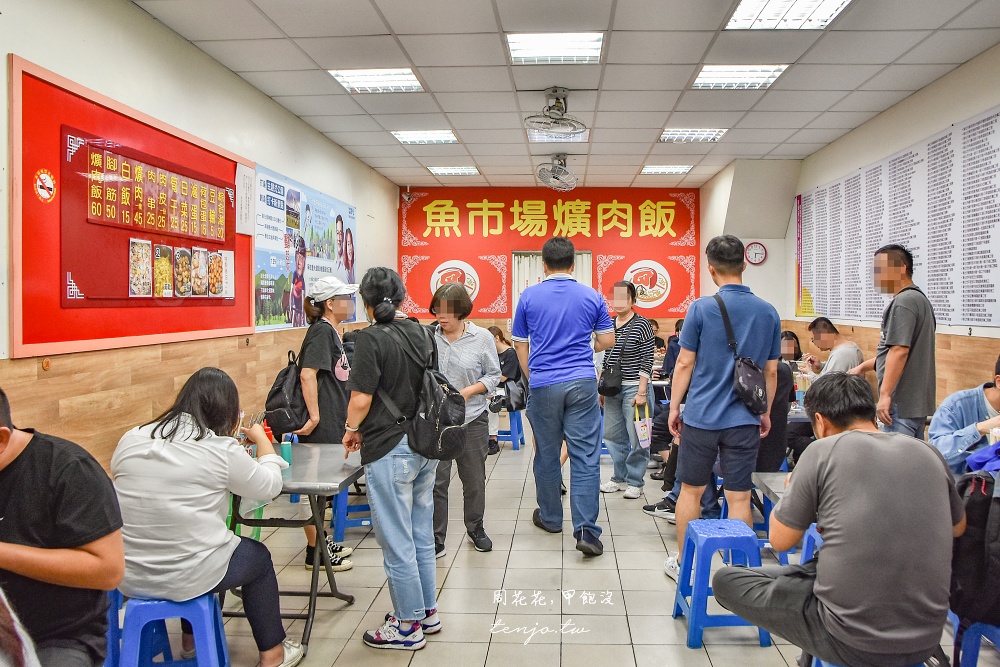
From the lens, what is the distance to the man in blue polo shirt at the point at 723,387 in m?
3.01

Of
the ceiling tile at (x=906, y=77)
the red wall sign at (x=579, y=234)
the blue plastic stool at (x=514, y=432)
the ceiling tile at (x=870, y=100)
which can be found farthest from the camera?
the red wall sign at (x=579, y=234)

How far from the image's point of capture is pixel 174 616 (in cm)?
215

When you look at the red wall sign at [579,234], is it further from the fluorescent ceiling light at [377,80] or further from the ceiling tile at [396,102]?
the fluorescent ceiling light at [377,80]

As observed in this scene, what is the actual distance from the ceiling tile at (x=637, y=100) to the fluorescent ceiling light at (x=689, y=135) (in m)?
0.81

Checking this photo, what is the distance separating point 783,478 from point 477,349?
1.62 meters

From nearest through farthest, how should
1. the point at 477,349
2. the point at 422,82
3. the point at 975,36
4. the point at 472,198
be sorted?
1. the point at 477,349
2. the point at 975,36
3. the point at 422,82
4. the point at 472,198

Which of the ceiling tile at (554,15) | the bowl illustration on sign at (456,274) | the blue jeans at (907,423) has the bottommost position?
the blue jeans at (907,423)

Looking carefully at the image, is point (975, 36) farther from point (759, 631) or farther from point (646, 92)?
point (759, 631)

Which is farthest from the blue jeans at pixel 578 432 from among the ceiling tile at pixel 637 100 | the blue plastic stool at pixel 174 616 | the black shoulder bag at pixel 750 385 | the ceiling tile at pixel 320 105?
the ceiling tile at pixel 320 105

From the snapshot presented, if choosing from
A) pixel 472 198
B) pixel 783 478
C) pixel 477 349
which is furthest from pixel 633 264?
pixel 783 478

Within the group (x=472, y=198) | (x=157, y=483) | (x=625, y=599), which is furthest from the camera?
(x=472, y=198)

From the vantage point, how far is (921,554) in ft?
5.59

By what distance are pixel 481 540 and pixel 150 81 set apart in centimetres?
324

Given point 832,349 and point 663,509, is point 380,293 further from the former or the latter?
point 832,349
